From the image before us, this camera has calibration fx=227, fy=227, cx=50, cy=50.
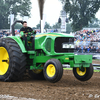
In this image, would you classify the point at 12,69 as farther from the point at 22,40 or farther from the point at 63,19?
the point at 63,19

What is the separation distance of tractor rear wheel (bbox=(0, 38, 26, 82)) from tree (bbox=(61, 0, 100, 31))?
41258 mm

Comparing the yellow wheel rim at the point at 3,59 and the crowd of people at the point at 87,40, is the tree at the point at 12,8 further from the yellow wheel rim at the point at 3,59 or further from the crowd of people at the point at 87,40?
the yellow wheel rim at the point at 3,59

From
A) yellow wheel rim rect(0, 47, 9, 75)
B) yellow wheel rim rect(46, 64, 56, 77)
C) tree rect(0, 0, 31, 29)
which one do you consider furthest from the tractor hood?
tree rect(0, 0, 31, 29)

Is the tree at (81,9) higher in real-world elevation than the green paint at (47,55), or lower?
higher

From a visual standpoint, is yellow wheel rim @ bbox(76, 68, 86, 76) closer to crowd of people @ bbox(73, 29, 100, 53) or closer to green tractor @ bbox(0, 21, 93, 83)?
green tractor @ bbox(0, 21, 93, 83)

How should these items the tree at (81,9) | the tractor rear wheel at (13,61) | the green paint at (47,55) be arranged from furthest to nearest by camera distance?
the tree at (81,9) → the tractor rear wheel at (13,61) → the green paint at (47,55)

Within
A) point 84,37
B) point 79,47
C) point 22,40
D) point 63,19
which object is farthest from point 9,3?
point 22,40

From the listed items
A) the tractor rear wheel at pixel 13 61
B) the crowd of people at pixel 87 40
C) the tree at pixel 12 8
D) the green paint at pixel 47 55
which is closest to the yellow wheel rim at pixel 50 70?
the green paint at pixel 47 55

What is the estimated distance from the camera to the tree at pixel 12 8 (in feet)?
189

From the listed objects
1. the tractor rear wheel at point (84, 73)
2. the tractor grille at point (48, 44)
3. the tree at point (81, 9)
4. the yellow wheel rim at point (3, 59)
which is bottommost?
the tractor rear wheel at point (84, 73)

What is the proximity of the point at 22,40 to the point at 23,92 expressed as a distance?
284 centimetres

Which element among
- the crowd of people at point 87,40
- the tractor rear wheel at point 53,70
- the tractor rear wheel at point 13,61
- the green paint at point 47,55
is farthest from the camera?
the crowd of people at point 87,40

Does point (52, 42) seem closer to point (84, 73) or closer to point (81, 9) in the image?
point (84, 73)

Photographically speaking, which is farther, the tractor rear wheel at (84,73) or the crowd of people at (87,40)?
the crowd of people at (87,40)
